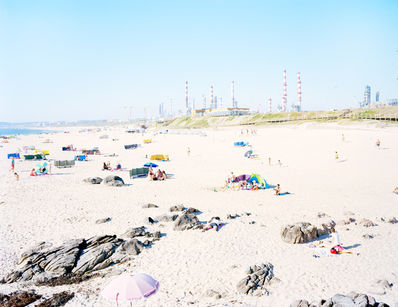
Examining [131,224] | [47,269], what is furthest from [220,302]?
[131,224]

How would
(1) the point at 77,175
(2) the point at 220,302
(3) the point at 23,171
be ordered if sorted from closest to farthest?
1. (2) the point at 220,302
2. (1) the point at 77,175
3. (3) the point at 23,171

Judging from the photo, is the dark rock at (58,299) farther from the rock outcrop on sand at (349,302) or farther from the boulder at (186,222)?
the rock outcrop on sand at (349,302)

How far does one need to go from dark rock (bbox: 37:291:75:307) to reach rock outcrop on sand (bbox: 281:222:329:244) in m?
7.50

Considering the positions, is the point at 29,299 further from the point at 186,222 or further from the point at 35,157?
the point at 35,157

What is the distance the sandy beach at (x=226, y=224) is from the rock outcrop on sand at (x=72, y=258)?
386mm

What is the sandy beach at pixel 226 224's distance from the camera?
27.3ft

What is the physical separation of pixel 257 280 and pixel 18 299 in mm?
6501

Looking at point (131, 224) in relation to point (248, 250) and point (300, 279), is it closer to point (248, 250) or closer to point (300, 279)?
point (248, 250)

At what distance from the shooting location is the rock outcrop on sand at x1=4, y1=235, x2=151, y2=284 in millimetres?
8953

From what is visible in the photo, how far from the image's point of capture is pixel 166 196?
58.5 feet

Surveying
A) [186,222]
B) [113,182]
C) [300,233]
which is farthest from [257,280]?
[113,182]

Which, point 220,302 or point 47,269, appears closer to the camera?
point 220,302

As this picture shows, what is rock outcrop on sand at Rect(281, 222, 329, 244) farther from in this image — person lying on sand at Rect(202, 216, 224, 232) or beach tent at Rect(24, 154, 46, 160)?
beach tent at Rect(24, 154, 46, 160)

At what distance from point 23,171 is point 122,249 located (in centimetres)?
2087
